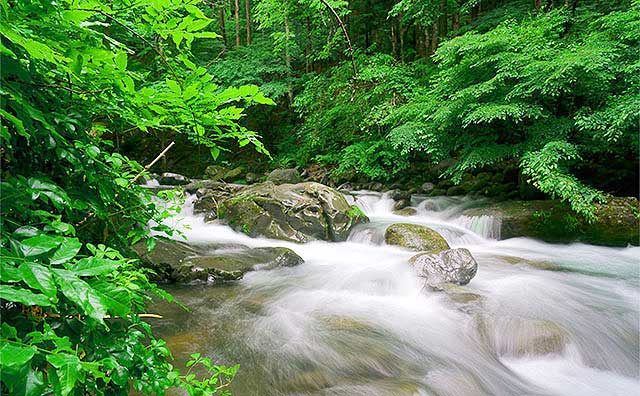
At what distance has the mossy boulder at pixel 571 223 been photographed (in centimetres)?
635

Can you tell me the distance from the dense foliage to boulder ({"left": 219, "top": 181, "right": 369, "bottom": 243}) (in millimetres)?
5907

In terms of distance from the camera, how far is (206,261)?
523 cm

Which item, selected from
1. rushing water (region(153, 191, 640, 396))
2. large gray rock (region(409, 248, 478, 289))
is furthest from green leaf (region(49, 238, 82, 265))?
large gray rock (region(409, 248, 478, 289))

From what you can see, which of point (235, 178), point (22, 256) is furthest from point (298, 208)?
point (235, 178)

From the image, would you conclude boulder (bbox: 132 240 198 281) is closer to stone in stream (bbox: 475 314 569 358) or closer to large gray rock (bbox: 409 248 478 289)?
large gray rock (bbox: 409 248 478 289)

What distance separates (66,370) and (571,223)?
8174 mm

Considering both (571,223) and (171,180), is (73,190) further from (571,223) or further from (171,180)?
(171,180)

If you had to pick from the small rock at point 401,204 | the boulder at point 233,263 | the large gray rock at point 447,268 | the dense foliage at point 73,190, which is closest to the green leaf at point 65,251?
the dense foliage at point 73,190

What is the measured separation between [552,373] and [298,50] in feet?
53.6

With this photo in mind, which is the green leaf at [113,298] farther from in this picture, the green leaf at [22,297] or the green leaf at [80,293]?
the green leaf at [22,297]

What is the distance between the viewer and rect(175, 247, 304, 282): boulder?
4.91 m

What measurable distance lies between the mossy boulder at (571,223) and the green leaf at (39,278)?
8.02m

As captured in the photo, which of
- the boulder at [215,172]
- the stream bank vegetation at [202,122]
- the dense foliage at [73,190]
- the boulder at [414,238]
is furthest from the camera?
the boulder at [215,172]

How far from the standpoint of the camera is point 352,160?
11805 millimetres
